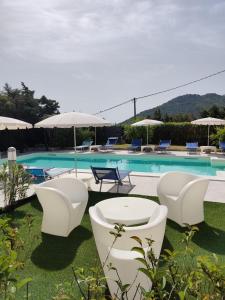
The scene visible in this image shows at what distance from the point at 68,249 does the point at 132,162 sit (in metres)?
13.4

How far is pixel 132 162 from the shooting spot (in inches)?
731

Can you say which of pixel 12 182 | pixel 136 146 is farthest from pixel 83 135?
pixel 12 182

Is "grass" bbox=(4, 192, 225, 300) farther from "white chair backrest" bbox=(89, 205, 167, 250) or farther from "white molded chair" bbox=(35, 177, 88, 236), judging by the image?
"white chair backrest" bbox=(89, 205, 167, 250)

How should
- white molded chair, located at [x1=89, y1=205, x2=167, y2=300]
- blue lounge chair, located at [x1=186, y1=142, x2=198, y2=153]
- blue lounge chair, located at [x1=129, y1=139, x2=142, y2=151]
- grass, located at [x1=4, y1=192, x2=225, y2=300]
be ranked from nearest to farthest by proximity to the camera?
white molded chair, located at [x1=89, y1=205, x2=167, y2=300], grass, located at [x1=4, y1=192, x2=225, y2=300], blue lounge chair, located at [x1=186, y1=142, x2=198, y2=153], blue lounge chair, located at [x1=129, y1=139, x2=142, y2=151]

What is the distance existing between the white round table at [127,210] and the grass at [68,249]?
0.67m

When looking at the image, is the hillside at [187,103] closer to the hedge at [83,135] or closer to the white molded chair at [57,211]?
the hedge at [83,135]

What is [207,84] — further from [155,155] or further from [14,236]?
[14,236]

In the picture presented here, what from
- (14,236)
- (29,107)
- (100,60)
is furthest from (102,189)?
(29,107)

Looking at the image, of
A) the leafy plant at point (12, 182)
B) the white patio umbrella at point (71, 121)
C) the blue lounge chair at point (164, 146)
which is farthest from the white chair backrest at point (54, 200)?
the blue lounge chair at point (164, 146)

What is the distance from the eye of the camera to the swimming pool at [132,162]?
16.1m

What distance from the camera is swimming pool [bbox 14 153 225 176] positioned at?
16078mm

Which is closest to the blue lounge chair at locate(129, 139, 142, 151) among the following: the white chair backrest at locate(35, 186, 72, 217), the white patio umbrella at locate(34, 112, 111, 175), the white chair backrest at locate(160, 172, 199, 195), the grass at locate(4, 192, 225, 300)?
the white patio umbrella at locate(34, 112, 111, 175)

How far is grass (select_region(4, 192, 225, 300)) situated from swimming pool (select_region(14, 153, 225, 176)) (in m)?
9.10

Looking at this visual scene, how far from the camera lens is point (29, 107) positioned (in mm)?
39656
